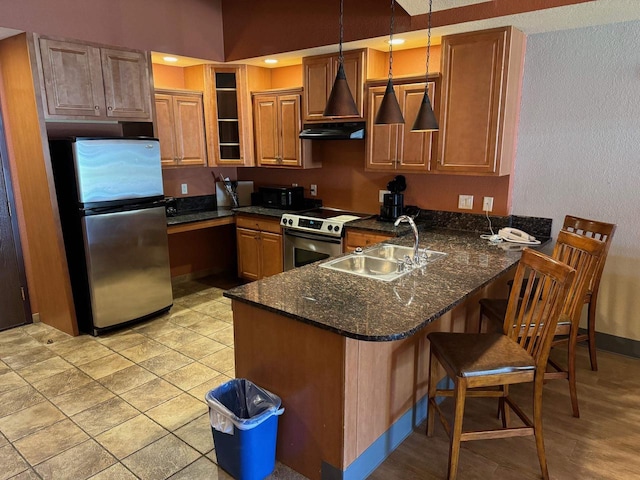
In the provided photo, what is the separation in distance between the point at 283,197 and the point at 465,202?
187 centimetres

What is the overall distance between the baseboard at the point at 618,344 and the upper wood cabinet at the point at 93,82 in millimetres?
4209

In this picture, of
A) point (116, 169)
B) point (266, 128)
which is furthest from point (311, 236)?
point (116, 169)

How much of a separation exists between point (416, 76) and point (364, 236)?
1375 millimetres

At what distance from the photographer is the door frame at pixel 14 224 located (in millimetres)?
3676

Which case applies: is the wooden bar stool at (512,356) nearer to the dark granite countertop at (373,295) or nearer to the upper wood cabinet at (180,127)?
the dark granite countertop at (373,295)

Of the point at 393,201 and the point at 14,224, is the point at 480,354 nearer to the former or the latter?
the point at 393,201

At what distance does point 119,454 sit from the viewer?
7.52ft

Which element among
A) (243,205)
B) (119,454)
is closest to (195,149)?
(243,205)

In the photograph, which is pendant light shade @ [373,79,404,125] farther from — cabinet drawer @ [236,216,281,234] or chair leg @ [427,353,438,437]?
cabinet drawer @ [236,216,281,234]

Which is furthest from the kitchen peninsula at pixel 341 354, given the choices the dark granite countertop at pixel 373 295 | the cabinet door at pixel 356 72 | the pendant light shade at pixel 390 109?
the cabinet door at pixel 356 72

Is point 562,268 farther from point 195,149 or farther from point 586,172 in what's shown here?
point 195,149

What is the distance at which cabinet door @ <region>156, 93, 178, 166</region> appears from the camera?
429 centimetres

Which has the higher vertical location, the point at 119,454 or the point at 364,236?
the point at 364,236

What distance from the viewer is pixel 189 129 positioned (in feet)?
15.0
